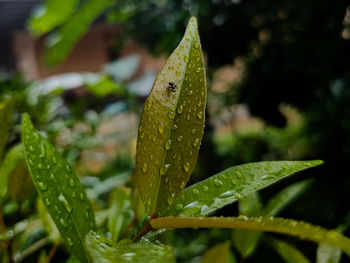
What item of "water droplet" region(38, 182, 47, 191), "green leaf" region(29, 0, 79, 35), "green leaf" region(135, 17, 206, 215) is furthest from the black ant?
"green leaf" region(29, 0, 79, 35)

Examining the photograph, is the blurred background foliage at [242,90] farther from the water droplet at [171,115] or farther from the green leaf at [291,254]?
the water droplet at [171,115]

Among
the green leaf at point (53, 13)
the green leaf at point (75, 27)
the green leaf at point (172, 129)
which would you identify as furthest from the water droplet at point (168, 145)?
the green leaf at point (53, 13)

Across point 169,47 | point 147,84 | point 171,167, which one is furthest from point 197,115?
point 147,84

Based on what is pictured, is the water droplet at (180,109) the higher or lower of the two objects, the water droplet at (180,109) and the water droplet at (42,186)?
the higher

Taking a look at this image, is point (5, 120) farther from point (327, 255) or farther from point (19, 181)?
point (327, 255)

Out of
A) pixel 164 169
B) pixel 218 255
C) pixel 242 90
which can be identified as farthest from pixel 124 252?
pixel 242 90

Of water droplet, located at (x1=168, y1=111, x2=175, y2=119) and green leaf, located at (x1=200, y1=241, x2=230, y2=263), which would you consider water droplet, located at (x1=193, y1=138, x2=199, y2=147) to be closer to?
water droplet, located at (x1=168, y1=111, x2=175, y2=119)
